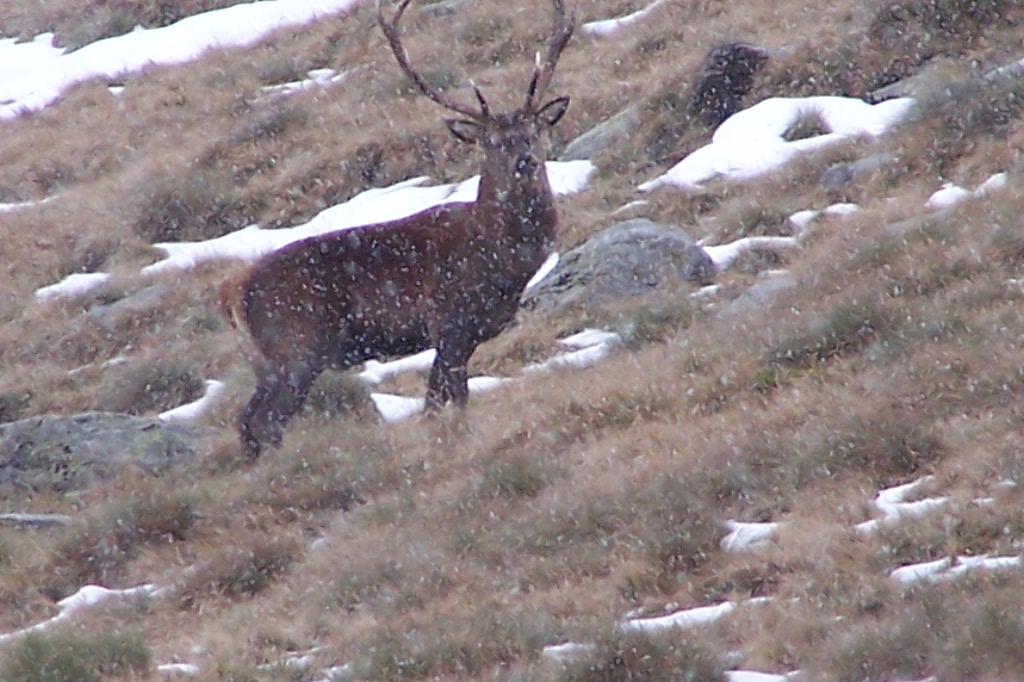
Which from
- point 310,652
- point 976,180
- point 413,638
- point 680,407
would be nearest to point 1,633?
point 310,652

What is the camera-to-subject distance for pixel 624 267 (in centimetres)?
1159

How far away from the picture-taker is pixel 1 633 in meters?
7.98

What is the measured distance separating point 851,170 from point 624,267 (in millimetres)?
2068

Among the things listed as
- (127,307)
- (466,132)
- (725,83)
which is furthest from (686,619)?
(127,307)

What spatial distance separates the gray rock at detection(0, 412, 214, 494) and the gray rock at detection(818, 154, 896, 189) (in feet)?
16.9

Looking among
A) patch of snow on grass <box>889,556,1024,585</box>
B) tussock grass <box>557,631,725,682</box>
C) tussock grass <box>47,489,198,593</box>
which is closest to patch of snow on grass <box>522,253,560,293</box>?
tussock grass <box>47,489,198,593</box>

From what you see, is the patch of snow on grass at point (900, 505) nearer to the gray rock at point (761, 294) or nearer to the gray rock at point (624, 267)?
the gray rock at point (761, 294)

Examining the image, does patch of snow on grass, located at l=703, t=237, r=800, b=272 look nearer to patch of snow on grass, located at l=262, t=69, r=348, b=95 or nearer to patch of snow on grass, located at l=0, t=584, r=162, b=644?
patch of snow on grass, located at l=0, t=584, r=162, b=644

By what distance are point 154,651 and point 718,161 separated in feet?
25.3

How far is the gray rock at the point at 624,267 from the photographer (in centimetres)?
1140

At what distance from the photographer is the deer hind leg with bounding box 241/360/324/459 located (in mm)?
9992

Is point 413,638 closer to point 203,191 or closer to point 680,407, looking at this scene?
point 680,407

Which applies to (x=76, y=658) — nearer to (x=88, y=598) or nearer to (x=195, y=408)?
(x=88, y=598)

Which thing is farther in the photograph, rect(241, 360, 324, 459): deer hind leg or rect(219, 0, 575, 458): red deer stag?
rect(241, 360, 324, 459): deer hind leg
